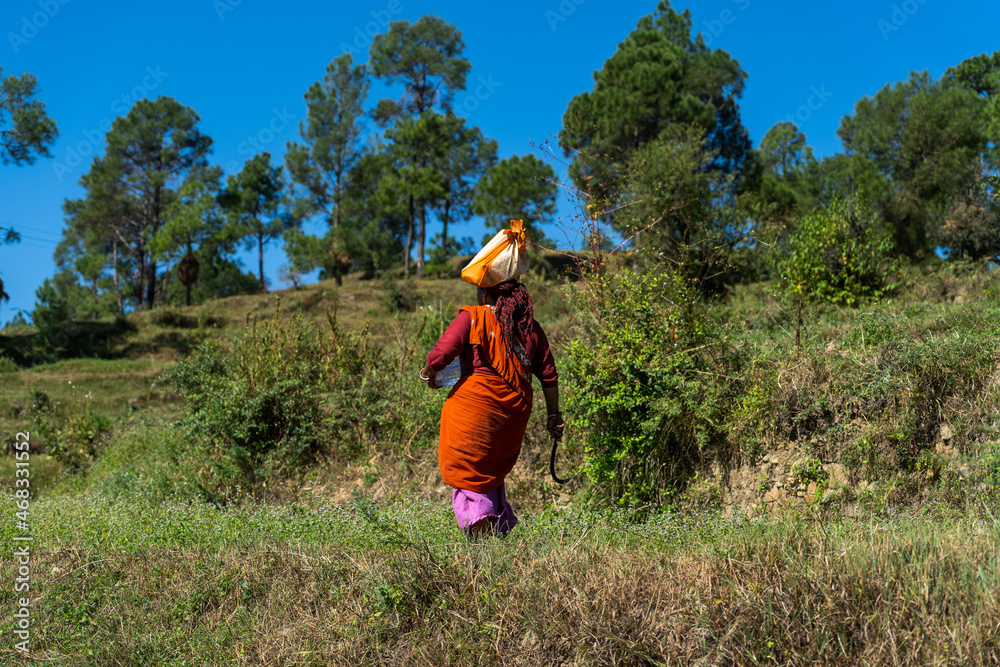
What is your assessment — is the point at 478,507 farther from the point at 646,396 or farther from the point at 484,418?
the point at 646,396

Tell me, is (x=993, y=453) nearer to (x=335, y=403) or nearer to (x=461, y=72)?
(x=335, y=403)

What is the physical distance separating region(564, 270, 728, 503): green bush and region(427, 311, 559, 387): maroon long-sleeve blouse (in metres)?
1.25

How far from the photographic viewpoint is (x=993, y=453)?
3916mm

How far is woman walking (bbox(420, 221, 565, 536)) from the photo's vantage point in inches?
139

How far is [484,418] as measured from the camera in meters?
3.54

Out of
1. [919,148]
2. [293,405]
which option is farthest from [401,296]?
[919,148]

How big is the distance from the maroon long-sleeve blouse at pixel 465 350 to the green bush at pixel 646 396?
4.09 feet

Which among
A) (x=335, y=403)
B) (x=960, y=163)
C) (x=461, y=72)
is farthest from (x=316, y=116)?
(x=335, y=403)

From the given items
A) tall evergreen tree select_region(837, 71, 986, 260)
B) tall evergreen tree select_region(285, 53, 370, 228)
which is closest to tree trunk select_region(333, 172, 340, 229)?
tall evergreen tree select_region(285, 53, 370, 228)

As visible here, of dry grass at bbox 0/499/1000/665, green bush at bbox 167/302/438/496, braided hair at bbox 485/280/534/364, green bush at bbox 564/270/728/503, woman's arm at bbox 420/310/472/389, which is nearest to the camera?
dry grass at bbox 0/499/1000/665

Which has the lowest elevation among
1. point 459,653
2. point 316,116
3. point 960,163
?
point 459,653

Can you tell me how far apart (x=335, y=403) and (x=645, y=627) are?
491 cm

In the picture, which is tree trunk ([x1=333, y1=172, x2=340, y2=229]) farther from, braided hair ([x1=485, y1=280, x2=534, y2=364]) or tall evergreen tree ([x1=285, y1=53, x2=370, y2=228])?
braided hair ([x1=485, y1=280, x2=534, y2=364])

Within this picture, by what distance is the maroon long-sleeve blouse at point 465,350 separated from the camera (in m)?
3.52
